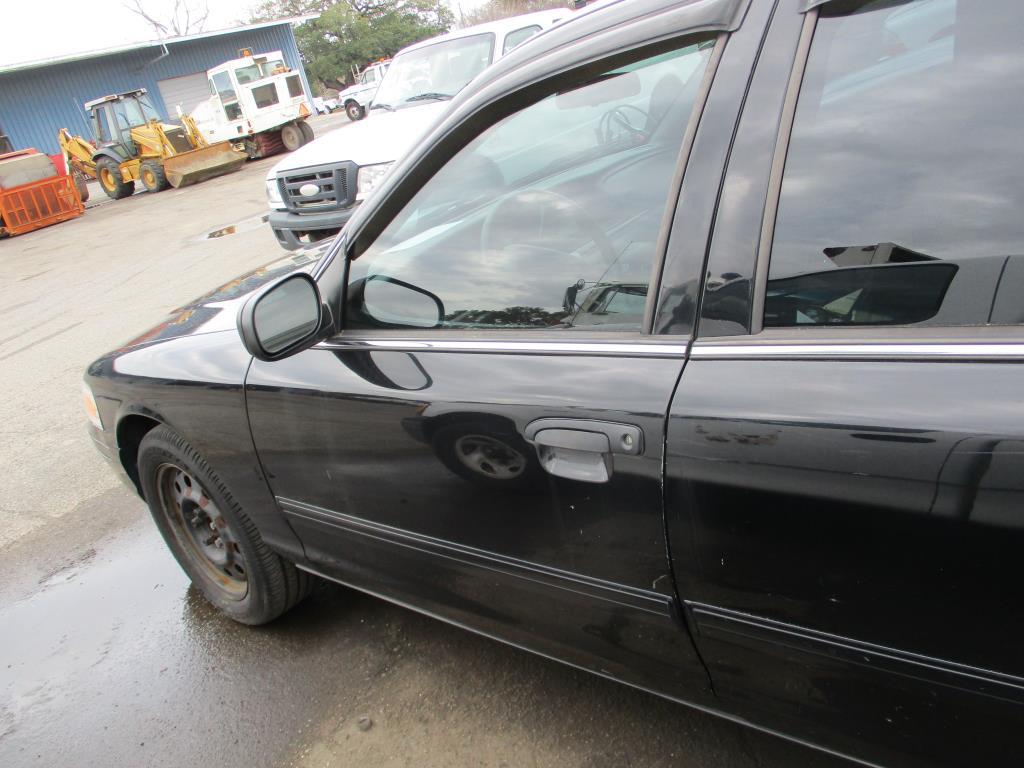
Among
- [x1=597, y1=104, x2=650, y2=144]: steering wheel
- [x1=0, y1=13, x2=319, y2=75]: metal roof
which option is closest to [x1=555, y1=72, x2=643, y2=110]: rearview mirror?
[x1=597, y1=104, x2=650, y2=144]: steering wheel

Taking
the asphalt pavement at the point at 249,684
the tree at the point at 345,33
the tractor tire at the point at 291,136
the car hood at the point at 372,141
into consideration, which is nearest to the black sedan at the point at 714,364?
the asphalt pavement at the point at 249,684

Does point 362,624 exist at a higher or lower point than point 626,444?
lower

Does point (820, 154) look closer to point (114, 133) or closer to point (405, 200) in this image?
point (405, 200)

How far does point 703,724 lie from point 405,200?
1566 millimetres

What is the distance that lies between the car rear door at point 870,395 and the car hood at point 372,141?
226 inches

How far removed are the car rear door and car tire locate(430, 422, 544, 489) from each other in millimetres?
341

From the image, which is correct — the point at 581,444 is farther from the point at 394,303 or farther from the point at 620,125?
the point at 620,125

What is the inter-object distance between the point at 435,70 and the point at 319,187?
174cm

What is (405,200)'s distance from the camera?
1968 mm

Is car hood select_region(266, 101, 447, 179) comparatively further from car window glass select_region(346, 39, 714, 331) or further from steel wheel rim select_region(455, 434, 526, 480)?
steel wheel rim select_region(455, 434, 526, 480)

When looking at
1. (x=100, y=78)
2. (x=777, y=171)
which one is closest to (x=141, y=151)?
(x=100, y=78)

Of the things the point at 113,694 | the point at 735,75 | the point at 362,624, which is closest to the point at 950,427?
the point at 735,75

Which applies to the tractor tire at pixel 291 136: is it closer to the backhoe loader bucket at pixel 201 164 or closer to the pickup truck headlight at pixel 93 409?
the backhoe loader bucket at pixel 201 164

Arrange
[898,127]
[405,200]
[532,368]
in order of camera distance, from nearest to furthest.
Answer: [898,127], [532,368], [405,200]
